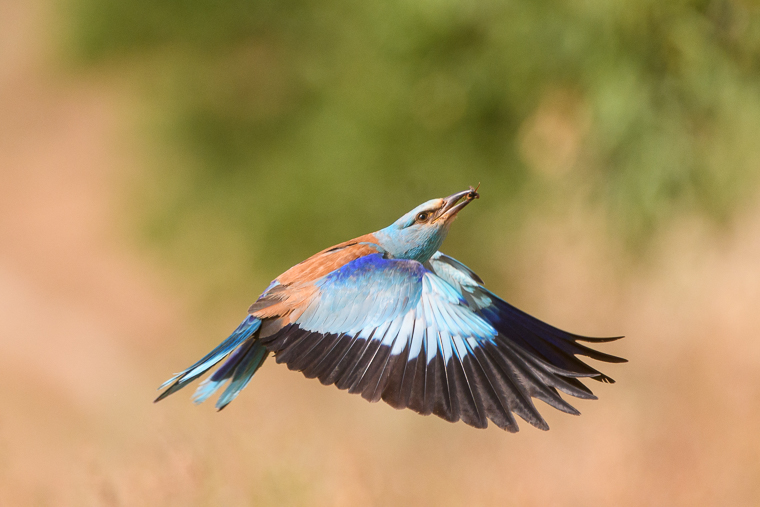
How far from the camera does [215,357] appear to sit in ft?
10.6

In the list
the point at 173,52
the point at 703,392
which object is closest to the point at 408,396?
the point at 703,392

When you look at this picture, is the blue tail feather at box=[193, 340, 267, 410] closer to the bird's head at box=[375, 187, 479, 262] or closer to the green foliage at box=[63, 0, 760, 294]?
the bird's head at box=[375, 187, 479, 262]

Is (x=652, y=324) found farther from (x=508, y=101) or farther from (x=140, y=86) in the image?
(x=140, y=86)

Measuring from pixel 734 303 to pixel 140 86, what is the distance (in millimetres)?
7499

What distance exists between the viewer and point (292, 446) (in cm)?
402

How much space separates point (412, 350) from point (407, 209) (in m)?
5.19

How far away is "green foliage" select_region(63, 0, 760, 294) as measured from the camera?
669cm

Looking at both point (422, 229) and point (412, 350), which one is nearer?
point (412, 350)

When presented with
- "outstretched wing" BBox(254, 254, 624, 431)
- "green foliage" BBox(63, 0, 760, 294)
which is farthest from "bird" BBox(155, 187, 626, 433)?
"green foliage" BBox(63, 0, 760, 294)

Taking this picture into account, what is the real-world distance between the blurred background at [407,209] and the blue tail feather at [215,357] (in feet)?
1.94

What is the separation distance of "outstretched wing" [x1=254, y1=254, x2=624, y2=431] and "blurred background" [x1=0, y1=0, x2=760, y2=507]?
3.57ft

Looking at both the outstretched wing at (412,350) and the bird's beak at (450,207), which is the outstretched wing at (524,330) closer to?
the outstretched wing at (412,350)

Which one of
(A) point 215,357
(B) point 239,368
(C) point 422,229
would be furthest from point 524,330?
(A) point 215,357

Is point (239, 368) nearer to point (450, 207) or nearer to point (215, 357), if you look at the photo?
point (215, 357)
